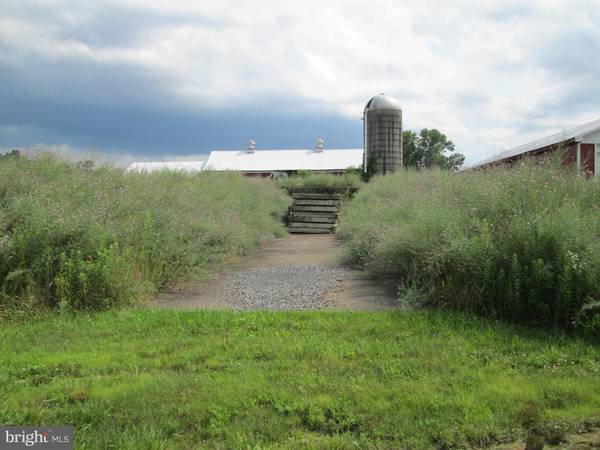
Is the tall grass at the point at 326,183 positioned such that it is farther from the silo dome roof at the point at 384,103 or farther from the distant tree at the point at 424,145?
the distant tree at the point at 424,145

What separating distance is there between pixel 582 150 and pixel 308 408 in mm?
12903

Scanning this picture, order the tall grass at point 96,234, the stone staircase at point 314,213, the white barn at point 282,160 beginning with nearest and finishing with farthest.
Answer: the tall grass at point 96,234
the stone staircase at point 314,213
the white barn at point 282,160

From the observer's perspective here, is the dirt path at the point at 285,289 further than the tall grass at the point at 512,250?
Yes

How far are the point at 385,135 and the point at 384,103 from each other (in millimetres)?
1438

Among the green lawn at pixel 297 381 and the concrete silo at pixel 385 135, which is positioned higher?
the concrete silo at pixel 385 135

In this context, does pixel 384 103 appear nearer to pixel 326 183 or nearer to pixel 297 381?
pixel 326 183

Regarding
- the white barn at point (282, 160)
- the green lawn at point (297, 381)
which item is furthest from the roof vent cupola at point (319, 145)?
the green lawn at point (297, 381)

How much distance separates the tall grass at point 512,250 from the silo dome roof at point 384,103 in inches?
555

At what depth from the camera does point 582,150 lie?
1305 centimetres

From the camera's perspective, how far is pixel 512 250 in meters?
5.17

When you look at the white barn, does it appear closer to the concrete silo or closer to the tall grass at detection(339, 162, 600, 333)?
the concrete silo

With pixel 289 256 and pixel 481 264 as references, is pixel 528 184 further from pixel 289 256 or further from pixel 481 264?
pixel 289 256

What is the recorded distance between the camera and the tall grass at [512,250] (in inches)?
182

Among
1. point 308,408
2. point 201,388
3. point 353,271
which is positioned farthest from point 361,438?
point 353,271
